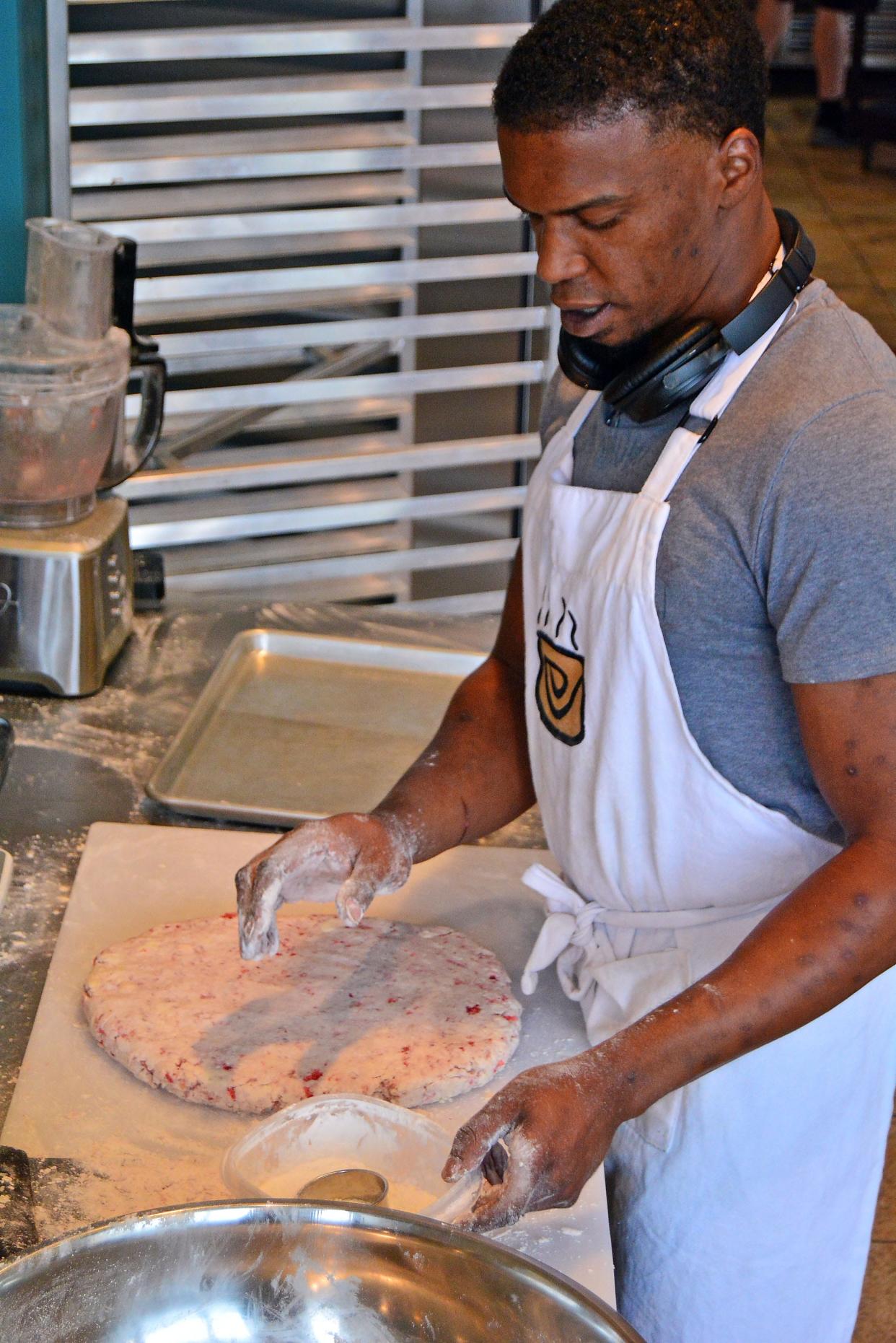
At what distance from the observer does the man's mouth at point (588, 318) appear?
1.33 metres

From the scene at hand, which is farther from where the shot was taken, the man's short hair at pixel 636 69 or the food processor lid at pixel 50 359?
the food processor lid at pixel 50 359

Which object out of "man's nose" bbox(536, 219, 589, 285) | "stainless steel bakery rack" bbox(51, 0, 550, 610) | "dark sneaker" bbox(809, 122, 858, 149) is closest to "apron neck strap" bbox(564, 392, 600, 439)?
"man's nose" bbox(536, 219, 589, 285)

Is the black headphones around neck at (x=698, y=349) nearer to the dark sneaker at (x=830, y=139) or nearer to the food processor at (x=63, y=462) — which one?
the food processor at (x=63, y=462)

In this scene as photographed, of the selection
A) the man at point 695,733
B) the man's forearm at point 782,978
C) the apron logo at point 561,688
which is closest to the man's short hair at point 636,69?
the man at point 695,733

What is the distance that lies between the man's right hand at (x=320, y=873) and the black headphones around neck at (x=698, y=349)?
50cm

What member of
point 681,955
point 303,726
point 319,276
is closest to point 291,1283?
point 681,955

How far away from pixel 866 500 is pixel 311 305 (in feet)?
6.96

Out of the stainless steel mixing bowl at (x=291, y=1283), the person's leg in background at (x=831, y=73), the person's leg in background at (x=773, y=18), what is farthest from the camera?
the person's leg in background at (x=831, y=73)

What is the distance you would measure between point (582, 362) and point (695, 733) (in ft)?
1.21

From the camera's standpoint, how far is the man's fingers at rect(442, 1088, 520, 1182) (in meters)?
1.09

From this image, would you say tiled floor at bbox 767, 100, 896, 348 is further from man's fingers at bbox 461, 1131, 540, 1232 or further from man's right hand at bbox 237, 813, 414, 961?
man's fingers at bbox 461, 1131, 540, 1232

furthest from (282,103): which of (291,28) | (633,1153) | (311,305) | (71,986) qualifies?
(633,1153)

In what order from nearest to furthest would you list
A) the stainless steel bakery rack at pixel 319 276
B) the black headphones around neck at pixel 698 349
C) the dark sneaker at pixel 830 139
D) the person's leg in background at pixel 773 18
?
the black headphones around neck at pixel 698 349, the stainless steel bakery rack at pixel 319 276, the person's leg in background at pixel 773 18, the dark sneaker at pixel 830 139

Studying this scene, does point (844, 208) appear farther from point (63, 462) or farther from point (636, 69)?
point (636, 69)
